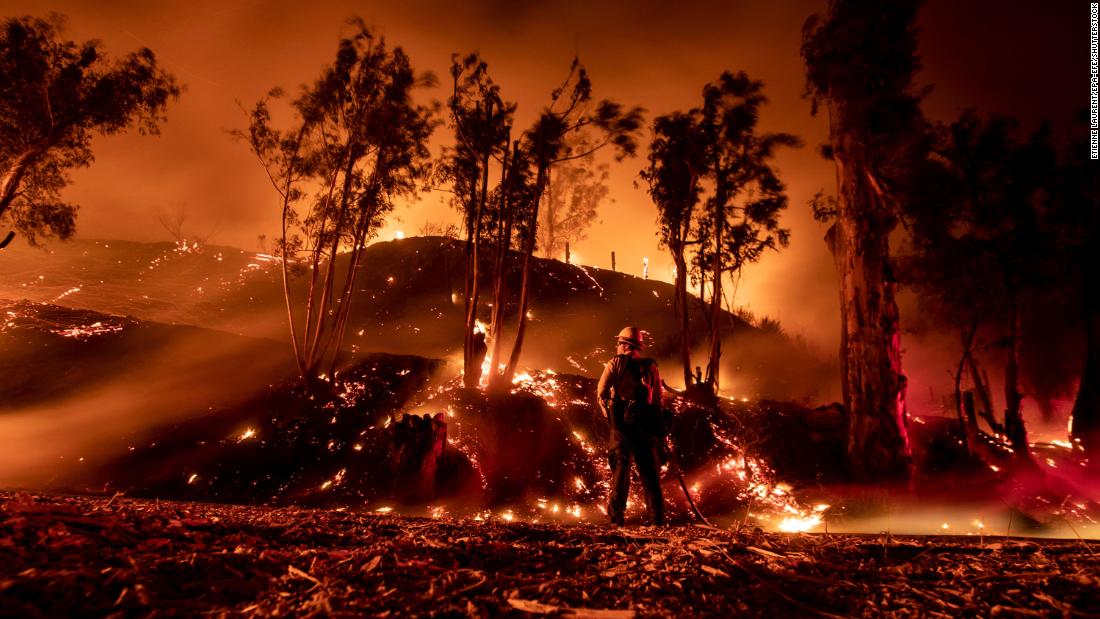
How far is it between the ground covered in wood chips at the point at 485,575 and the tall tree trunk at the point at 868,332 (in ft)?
26.7

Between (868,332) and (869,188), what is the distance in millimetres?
3469

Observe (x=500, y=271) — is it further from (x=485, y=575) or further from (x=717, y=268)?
(x=485, y=575)

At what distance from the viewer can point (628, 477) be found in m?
6.28

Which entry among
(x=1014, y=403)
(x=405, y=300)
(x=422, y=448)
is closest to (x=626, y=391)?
(x=422, y=448)

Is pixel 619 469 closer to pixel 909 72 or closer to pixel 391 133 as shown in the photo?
pixel 909 72

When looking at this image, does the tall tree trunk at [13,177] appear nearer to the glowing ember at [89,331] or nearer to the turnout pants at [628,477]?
the glowing ember at [89,331]

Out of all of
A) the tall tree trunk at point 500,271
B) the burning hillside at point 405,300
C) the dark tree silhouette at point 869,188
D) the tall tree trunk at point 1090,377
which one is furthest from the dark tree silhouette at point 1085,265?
the tall tree trunk at point 500,271

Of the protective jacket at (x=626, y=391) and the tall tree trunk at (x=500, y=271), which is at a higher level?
the tall tree trunk at (x=500, y=271)

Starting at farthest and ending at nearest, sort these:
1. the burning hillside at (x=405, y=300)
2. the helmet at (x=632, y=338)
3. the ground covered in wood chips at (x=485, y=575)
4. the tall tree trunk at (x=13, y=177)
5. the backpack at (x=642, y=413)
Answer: the burning hillside at (x=405, y=300) < the tall tree trunk at (x=13, y=177) < the helmet at (x=632, y=338) < the backpack at (x=642, y=413) < the ground covered in wood chips at (x=485, y=575)

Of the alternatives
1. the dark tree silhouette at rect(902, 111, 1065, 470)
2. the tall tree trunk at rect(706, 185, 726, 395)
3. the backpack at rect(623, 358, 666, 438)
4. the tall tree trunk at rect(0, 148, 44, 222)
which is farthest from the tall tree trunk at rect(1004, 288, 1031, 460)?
the tall tree trunk at rect(0, 148, 44, 222)

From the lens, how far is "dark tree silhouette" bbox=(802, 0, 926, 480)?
10.7 meters

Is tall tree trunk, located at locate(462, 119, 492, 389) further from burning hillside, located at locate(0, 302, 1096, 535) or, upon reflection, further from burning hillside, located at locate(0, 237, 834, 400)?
burning hillside, located at locate(0, 237, 834, 400)

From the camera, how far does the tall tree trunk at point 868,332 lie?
10664 mm

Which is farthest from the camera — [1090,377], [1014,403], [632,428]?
[1014,403]
